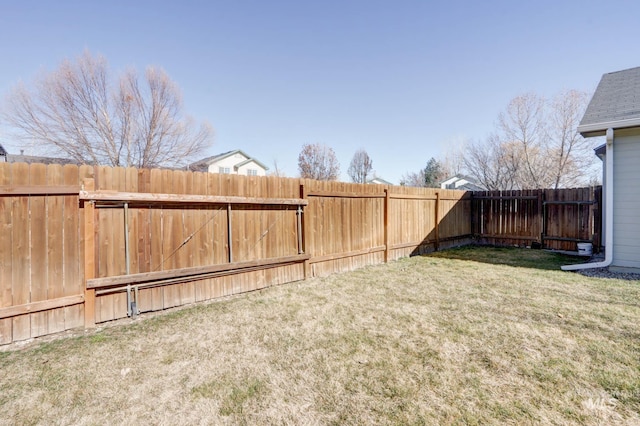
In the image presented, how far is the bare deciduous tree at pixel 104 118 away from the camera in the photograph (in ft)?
40.8

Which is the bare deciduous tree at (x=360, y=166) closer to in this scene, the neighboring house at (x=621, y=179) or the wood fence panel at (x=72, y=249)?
the neighboring house at (x=621, y=179)

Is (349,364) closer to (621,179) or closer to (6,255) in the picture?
(6,255)

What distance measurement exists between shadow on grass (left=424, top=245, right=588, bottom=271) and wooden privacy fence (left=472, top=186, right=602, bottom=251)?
0.63 metres

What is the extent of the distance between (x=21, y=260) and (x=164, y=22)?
27.8 feet

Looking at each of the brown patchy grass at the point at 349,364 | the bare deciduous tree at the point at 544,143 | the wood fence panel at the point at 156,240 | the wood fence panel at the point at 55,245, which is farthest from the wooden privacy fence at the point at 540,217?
the wood fence panel at the point at 55,245

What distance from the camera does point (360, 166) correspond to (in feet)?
104

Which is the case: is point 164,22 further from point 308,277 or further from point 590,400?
point 590,400

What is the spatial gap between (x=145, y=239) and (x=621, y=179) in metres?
8.45

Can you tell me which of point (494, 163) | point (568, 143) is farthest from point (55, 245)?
point (568, 143)

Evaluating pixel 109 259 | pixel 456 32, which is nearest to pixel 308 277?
pixel 109 259

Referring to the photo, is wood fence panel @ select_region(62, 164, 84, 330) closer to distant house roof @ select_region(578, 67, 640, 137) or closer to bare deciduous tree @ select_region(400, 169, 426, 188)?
distant house roof @ select_region(578, 67, 640, 137)

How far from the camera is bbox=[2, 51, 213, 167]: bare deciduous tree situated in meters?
Answer: 12.4

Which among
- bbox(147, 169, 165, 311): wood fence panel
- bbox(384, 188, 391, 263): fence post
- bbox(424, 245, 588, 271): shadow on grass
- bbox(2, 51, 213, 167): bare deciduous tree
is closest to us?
bbox(147, 169, 165, 311): wood fence panel

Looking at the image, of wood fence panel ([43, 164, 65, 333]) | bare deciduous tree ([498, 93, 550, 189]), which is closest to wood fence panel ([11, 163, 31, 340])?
wood fence panel ([43, 164, 65, 333])
